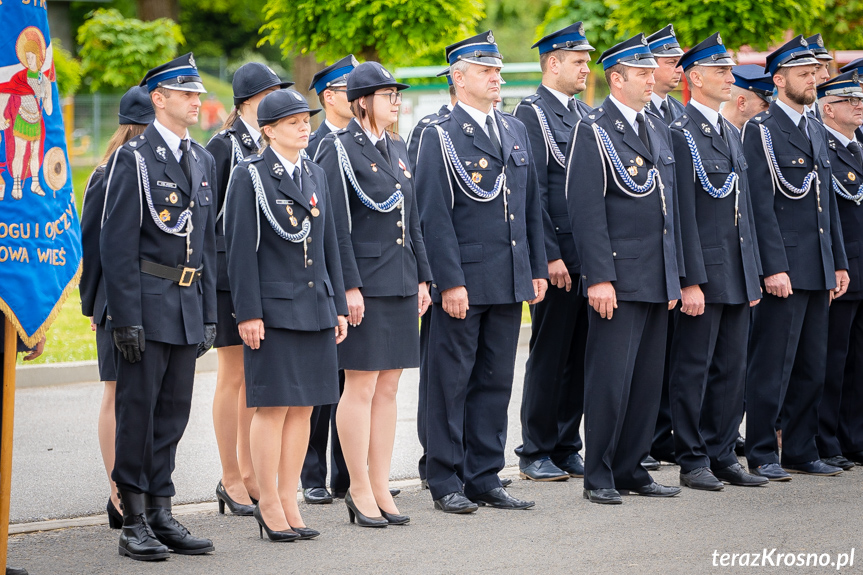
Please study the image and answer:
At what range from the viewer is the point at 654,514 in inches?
241

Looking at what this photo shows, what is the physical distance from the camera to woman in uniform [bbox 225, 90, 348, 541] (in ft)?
17.9

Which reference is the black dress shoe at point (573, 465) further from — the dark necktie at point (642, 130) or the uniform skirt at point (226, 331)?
the uniform skirt at point (226, 331)

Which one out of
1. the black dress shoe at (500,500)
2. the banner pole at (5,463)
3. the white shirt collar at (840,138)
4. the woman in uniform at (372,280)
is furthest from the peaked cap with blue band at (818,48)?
the banner pole at (5,463)

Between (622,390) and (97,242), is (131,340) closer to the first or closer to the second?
(97,242)

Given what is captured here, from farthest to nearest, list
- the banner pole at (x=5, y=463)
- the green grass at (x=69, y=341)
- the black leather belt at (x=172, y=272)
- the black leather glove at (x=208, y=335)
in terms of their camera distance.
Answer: the green grass at (x=69, y=341) → the black leather glove at (x=208, y=335) → the black leather belt at (x=172, y=272) → the banner pole at (x=5, y=463)

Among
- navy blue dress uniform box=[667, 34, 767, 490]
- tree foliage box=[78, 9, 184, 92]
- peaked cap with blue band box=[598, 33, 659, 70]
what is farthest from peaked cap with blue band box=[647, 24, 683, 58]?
tree foliage box=[78, 9, 184, 92]

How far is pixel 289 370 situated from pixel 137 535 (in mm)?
980

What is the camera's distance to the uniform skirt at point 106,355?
5.87m

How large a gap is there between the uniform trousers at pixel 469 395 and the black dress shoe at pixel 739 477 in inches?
55.0

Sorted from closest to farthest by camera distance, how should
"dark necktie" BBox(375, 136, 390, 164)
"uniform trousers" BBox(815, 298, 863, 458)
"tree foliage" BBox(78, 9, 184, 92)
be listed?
1. "dark necktie" BBox(375, 136, 390, 164)
2. "uniform trousers" BBox(815, 298, 863, 458)
3. "tree foliage" BBox(78, 9, 184, 92)

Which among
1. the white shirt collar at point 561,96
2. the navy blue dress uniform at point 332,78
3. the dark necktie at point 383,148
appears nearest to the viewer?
the dark necktie at point 383,148

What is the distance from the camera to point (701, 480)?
6.74 m

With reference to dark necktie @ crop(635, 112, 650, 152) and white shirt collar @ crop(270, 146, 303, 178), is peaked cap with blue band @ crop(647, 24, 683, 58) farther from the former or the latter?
white shirt collar @ crop(270, 146, 303, 178)

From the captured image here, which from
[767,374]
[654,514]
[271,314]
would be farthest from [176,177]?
[767,374]
